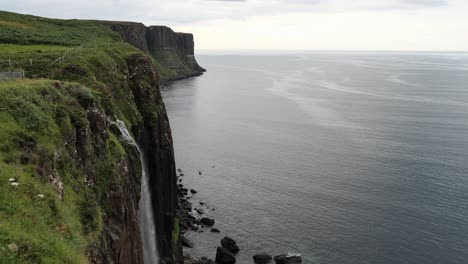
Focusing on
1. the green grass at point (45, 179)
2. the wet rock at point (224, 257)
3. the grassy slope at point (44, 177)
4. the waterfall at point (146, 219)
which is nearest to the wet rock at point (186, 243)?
the wet rock at point (224, 257)

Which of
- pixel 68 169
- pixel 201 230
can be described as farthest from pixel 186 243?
pixel 68 169

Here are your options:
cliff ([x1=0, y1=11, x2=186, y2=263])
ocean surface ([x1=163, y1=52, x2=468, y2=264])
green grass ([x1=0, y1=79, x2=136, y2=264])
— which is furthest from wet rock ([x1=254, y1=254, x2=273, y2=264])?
green grass ([x1=0, y1=79, x2=136, y2=264])

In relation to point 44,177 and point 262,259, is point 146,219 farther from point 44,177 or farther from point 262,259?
point 44,177

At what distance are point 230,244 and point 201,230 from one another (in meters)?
7.62

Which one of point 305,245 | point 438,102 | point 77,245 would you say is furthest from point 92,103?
point 438,102

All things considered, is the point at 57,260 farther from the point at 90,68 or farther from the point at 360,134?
the point at 360,134

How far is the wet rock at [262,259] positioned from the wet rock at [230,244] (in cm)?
353

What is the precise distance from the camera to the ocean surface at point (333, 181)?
60.5 meters

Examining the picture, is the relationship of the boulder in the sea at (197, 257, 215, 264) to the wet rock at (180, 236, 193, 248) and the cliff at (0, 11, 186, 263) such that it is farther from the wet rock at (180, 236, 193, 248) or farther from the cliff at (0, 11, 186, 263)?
→ the cliff at (0, 11, 186, 263)

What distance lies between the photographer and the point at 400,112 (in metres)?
151

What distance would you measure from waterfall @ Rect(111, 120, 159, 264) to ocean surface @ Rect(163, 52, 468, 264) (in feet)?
54.1

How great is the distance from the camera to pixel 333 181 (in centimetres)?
8331

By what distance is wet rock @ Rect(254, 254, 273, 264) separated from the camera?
5606 centimetres

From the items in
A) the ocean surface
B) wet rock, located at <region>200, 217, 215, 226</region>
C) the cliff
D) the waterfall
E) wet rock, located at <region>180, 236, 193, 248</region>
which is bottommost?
wet rock, located at <region>180, 236, 193, 248</region>
